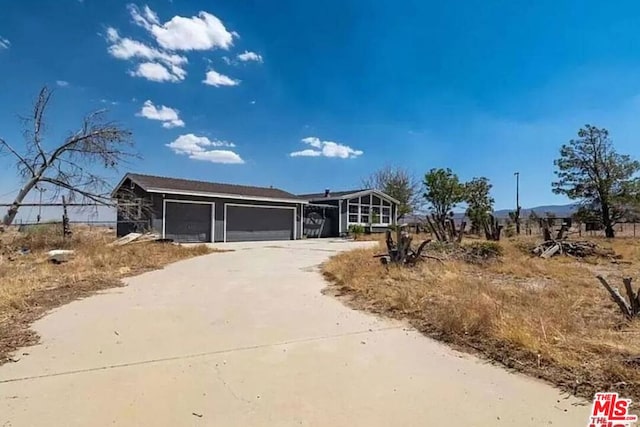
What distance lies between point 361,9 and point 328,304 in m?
9.51

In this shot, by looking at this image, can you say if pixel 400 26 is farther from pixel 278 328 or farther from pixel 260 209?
pixel 260 209

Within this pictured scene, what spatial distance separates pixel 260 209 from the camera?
23.7 metres

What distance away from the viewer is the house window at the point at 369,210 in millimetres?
28844

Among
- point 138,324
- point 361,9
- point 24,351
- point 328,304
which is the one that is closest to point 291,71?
point 361,9

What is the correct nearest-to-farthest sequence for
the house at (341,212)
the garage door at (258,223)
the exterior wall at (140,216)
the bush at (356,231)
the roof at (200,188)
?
the exterior wall at (140,216), the roof at (200,188), the garage door at (258,223), the bush at (356,231), the house at (341,212)

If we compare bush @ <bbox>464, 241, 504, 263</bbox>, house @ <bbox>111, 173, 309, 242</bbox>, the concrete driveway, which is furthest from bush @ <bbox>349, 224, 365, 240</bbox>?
the concrete driveway

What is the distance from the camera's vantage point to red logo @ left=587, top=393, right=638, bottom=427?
2.55 m

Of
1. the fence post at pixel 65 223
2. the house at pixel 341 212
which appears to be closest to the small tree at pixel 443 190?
the house at pixel 341 212

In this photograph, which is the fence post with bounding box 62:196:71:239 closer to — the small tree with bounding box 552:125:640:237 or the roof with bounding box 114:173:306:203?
the roof with bounding box 114:173:306:203

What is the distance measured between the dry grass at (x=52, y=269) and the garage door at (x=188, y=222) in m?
3.47

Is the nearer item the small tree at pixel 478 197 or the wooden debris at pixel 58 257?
the wooden debris at pixel 58 257

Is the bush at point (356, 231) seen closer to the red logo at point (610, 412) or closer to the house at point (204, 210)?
the house at point (204, 210)

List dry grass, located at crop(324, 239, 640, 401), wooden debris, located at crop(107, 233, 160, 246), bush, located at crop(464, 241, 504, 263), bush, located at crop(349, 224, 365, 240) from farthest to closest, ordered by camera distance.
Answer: bush, located at crop(349, 224, 365, 240)
wooden debris, located at crop(107, 233, 160, 246)
bush, located at crop(464, 241, 504, 263)
dry grass, located at crop(324, 239, 640, 401)

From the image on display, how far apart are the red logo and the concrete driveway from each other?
0.08 m
